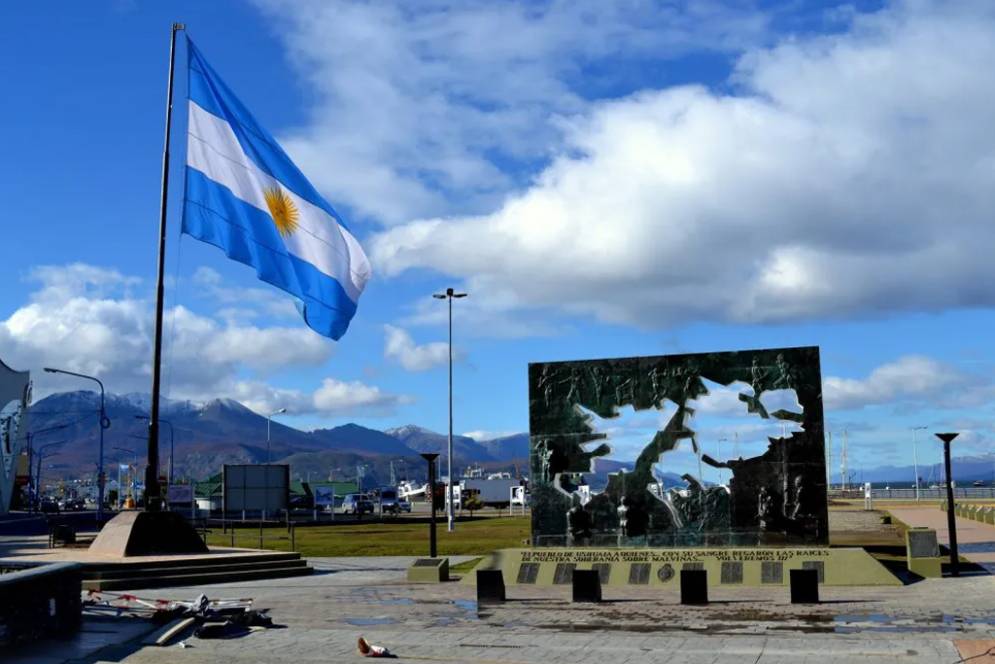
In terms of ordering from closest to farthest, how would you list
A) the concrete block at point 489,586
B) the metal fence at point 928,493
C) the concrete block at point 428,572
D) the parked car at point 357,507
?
the concrete block at point 489,586, the concrete block at point 428,572, the parked car at point 357,507, the metal fence at point 928,493

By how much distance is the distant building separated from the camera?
121 metres

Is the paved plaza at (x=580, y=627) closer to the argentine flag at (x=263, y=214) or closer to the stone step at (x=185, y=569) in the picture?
the stone step at (x=185, y=569)

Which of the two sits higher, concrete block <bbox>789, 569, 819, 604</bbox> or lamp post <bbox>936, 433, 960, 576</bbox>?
lamp post <bbox>936, 433, 960, 576</bbox>

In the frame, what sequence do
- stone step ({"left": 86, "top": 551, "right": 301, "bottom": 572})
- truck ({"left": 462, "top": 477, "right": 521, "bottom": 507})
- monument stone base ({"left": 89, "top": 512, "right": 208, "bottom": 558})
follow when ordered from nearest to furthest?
stone step ({"left": 86, "top": 551, "right": 301, "bottom": 572}) → monument stone base ({"left": 89, "top": 512, "right": 208, "bottom": 558}) → truck ({"left": 462, "top": 477, "right": 521, "bottom": 507})

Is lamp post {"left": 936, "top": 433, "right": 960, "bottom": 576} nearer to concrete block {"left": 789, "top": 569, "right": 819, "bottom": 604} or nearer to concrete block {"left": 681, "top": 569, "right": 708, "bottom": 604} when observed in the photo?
concrete block {"left": 789, "top": 569, "right": 819, "bottom": 604}

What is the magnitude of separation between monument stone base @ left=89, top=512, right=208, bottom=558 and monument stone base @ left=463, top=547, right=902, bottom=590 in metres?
8.76

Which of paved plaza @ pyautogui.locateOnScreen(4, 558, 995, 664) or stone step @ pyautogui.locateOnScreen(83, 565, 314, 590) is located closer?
paved plaza @ pyautogui.locateOnScreen(4, 558, 995, 664)

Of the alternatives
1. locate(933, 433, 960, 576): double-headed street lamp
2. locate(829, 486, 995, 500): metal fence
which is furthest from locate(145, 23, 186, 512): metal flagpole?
locate(829, 486, 995, 500): metal fence

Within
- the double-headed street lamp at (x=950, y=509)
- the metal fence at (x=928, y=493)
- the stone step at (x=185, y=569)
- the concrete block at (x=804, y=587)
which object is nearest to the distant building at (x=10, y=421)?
the metal fence at (x=928, y=493)

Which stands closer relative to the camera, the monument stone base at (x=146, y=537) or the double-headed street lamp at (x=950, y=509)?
the double-headed street lamp at (x=950, y=509)

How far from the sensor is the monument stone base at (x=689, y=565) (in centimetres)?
2833

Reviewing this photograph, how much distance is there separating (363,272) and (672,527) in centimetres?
1088

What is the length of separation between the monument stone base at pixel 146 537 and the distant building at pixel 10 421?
95354 millimetres

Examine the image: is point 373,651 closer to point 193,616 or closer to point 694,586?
point 193,616
